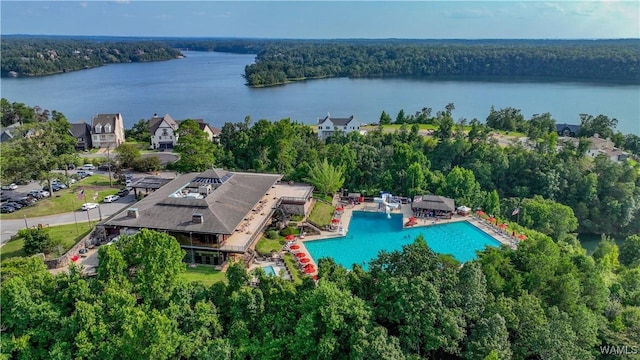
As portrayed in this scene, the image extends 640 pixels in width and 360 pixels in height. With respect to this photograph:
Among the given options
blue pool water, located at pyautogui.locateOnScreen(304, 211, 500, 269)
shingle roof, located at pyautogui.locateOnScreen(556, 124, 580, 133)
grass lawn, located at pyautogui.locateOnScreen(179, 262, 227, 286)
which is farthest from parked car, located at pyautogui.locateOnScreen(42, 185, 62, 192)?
shingle roof, located at pyautogui.locateOnScreen(556, 124, 580, 133)

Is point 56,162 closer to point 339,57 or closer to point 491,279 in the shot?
point 491,279

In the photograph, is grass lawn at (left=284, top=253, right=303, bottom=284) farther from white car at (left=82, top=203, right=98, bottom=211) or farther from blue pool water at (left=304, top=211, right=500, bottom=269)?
white car at (left=82, top=203, right=98, bottom=211)

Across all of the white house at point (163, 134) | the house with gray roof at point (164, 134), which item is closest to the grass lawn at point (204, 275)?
the house with gray roof at point (164, 134)

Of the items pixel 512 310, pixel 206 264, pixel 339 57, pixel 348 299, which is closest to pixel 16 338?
pixel 206 264

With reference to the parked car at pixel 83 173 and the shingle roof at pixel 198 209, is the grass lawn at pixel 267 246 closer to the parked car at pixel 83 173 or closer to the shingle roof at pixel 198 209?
the shingle roof at pixel 198 209

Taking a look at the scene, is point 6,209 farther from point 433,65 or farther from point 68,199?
point 433,65

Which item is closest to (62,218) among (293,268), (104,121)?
(293,268)
